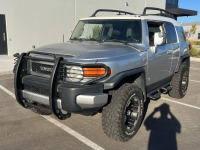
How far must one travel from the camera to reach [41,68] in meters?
3.61

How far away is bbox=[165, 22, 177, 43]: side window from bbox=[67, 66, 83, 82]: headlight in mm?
2835

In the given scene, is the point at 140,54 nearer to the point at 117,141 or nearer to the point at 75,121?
the point at 117,141

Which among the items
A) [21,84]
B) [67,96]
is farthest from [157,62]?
[21,84]

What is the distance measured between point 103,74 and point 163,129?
181 cm

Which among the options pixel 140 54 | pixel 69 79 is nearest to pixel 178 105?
pixel 140 54

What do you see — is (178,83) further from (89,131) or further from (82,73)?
(82,73)

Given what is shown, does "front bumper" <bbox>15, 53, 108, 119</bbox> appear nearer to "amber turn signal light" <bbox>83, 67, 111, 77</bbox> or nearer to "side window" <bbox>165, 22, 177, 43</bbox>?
"amber turn signal light" <bbox>83, 67, 111, 77</bbox>

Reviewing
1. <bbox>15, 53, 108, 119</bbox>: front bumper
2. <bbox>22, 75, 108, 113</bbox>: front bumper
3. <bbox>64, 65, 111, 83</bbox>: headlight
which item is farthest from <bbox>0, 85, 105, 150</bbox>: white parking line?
<bbox>64, 65, 111, 83</bbox>: headlight

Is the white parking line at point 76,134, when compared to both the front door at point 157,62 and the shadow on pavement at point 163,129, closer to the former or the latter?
the shadow on pavement at point 163,129

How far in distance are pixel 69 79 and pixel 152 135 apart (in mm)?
1816

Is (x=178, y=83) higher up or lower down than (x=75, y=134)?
higher up

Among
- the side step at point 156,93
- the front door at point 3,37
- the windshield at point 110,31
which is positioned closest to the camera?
the windshield at point 110,31

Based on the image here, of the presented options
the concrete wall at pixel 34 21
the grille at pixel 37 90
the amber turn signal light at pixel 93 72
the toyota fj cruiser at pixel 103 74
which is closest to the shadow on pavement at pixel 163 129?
the toyota fj cruiser at pixel 103 74

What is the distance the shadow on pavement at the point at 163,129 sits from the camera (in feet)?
11.9
